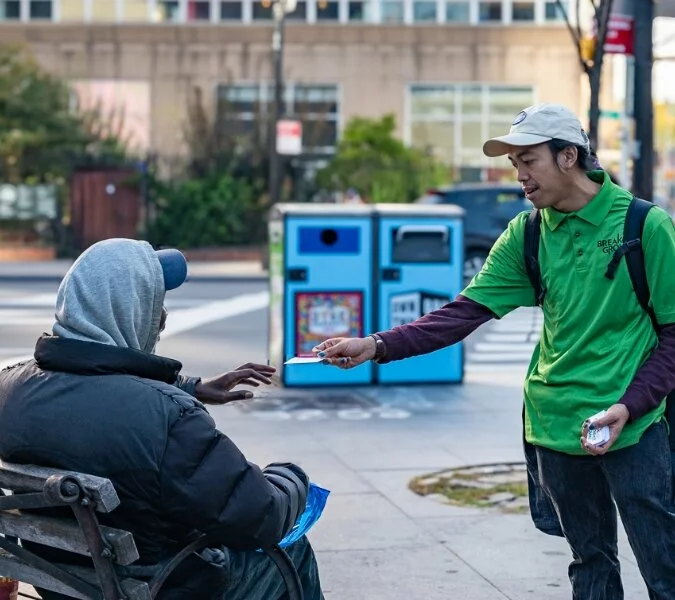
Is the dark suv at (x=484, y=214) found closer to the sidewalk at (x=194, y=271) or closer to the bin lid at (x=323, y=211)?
the sidewalk at (x=194, y=271)

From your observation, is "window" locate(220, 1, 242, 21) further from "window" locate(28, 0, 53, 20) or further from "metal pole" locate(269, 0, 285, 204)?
"metal pole" locate(269, 0, 285, 204)

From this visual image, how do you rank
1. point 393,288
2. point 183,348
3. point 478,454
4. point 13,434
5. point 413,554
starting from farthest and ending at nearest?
point 183,348, point 393,288, point 478,454, point 413,554, point 13,434

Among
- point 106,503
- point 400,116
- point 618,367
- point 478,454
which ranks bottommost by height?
point 478,454

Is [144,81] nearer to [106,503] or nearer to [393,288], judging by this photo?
[393,288]

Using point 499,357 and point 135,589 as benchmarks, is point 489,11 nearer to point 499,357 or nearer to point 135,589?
point 499,357

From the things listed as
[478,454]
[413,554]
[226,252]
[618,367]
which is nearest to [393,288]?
[478,454]

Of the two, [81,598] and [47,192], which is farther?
[47,192]

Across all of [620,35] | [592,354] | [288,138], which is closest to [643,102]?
[620,35]

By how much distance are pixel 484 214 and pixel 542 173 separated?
18693 millimetres

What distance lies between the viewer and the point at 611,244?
12.8 ft

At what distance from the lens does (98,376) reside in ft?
11.9

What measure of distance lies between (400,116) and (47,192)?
1623 centimetres

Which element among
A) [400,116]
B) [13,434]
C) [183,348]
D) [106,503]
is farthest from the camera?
[400,116]

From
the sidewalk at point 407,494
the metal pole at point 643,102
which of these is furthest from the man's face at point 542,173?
the metal pole at point 643,102
